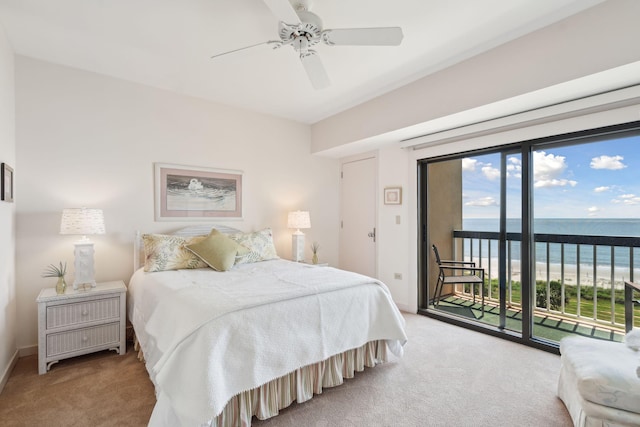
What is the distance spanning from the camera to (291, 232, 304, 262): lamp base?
4.21 meters

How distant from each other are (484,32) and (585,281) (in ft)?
9.03

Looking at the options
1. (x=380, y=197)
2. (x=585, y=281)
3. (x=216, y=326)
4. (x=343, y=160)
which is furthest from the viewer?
(x=343, y=160)

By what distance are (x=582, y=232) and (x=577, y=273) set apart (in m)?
0.57

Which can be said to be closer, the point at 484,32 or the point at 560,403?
the point at 560,403

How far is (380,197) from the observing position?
4328mm

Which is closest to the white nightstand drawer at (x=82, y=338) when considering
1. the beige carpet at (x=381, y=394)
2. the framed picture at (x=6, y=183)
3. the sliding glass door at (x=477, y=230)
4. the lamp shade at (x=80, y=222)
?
the beige carpet at (x=381, y=394)

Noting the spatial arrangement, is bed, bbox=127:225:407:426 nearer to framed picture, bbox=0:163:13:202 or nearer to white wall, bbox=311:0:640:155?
framed picture, bbox=0:163:13:202

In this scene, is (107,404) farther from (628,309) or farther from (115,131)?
(628,309)

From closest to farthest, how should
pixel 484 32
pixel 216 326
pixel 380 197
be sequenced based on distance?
pixel 216 326 → pixel 484 32 → pixel 380 197

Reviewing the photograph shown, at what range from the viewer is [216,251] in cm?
306

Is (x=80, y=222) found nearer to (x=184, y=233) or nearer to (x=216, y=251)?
(x=184, y=233)

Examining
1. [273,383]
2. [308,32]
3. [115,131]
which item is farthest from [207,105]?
[273,383]

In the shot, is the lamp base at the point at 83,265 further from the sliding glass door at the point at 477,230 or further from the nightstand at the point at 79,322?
the sliding glass door at the point at 477,230

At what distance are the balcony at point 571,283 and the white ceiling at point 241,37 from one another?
203 centimetres
